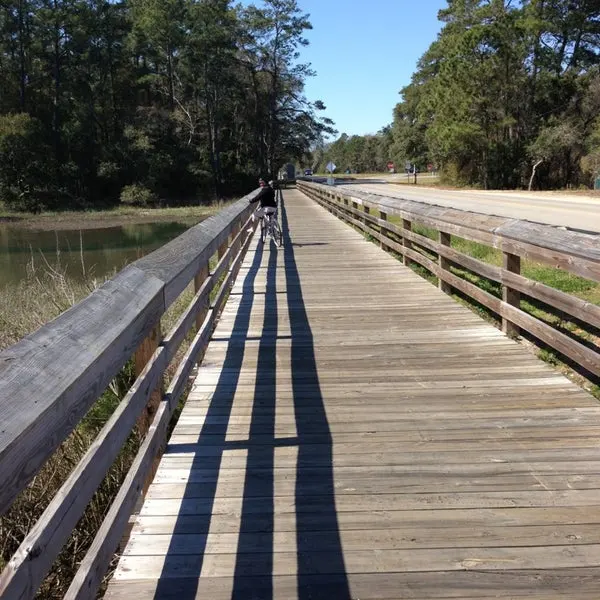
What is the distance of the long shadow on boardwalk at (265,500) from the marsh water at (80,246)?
20.2 metres

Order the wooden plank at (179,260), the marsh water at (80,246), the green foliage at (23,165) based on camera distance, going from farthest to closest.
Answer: the green foliage at (23,165), the marsh water at (80,246), the wooden plank at (179,260)

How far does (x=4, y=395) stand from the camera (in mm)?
1495

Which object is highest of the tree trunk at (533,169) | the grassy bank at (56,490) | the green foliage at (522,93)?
the green foliage at (522,93)

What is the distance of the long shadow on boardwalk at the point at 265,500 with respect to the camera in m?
2.51

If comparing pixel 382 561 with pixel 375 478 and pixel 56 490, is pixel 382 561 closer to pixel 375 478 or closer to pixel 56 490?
pixel 375 478

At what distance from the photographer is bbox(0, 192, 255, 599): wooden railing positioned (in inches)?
59.2

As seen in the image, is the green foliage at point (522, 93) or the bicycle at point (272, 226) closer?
the bicycle at point (272, 226)

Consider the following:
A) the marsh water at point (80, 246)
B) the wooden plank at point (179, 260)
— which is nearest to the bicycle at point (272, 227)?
the wooden plank at point (179, 260)

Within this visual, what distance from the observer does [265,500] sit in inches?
124

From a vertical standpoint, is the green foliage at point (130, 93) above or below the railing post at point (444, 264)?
above

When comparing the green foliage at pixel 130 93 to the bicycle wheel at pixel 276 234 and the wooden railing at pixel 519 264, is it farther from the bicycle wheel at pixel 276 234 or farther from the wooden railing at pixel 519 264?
the wooden railing at pixel 519 264

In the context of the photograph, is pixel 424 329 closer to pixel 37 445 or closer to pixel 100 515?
pixel 100 515

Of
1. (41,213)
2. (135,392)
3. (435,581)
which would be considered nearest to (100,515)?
(135,392)

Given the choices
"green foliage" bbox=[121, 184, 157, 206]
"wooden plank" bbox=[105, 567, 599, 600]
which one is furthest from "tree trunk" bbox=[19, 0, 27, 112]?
"wooden plank" bbox=[105, 567, 599, 600]
